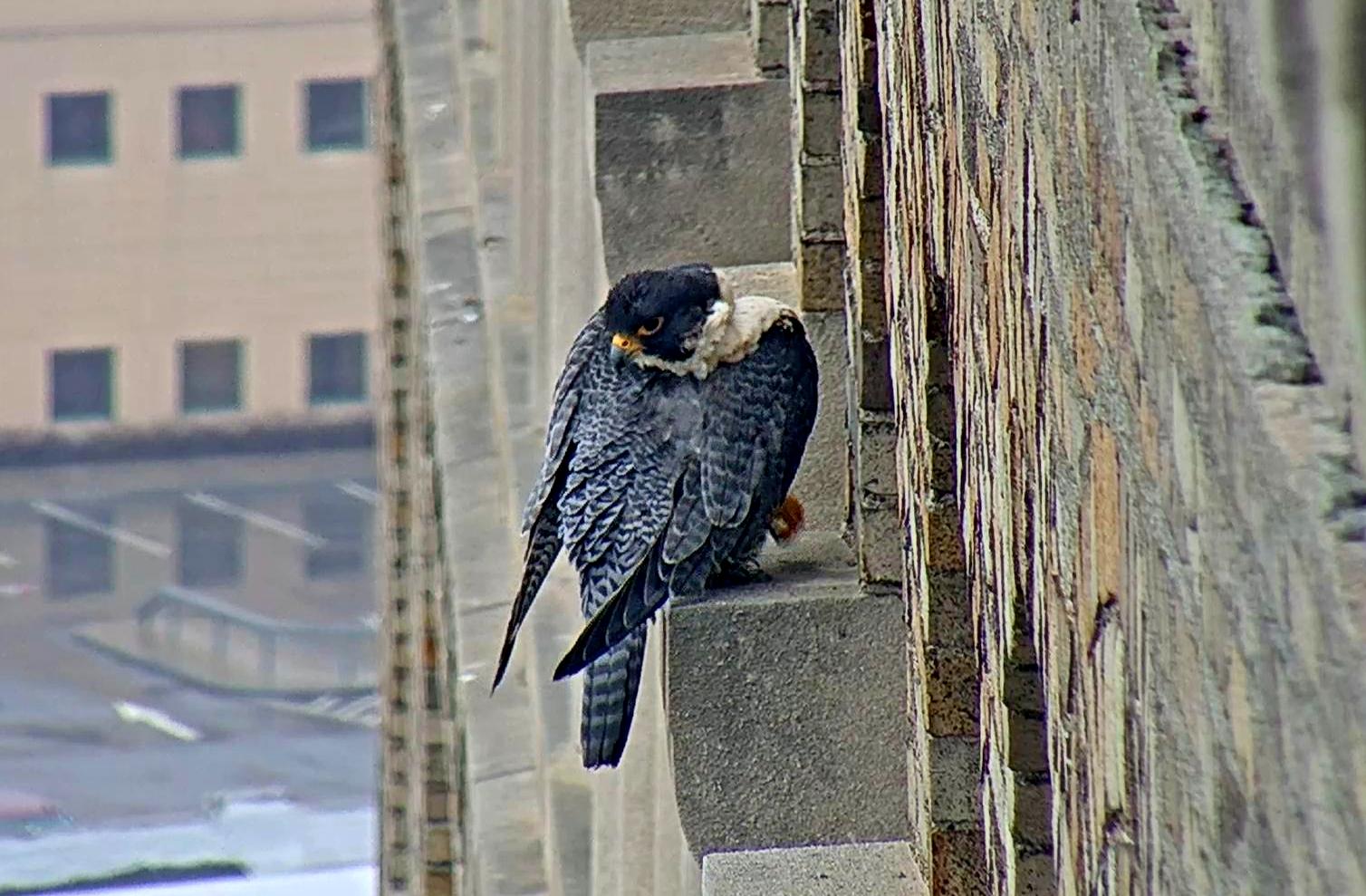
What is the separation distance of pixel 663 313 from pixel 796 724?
1.65 ft

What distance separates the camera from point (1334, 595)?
3.34 feet

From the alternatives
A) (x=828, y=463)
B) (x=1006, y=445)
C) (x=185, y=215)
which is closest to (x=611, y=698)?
(x=828, y=463)

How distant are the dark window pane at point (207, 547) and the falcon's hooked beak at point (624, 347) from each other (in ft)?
66.5

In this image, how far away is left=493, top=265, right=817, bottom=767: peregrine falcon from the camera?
3.42 m

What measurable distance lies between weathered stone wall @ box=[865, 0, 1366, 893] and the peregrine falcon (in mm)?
1151

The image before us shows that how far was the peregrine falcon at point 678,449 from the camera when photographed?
3.42m

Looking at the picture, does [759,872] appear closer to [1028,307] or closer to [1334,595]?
[1028,307]

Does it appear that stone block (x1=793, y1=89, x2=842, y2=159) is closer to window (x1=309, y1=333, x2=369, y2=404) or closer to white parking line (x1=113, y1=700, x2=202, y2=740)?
white parking line (x1=113, y1=700, x2=202, y2=740)

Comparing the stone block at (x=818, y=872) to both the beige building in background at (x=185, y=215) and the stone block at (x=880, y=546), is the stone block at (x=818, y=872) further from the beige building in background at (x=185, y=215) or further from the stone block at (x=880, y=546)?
the beige building in background at (x=185, y=215)

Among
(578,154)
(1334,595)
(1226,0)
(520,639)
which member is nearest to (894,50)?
(1226,0)

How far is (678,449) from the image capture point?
11.3ft

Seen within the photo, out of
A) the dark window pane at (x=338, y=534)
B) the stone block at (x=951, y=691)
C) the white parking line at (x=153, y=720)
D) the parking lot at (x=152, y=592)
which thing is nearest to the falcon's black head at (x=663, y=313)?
the stone block at (x=951, y=691)

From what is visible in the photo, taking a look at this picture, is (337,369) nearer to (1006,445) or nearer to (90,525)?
(90,525)

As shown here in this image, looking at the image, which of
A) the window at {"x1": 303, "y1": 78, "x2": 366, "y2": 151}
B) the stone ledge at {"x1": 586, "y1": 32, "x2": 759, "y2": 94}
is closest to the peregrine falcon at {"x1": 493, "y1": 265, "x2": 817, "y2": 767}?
the stone ledge at {"x1": 586, "y1": 32, "x2": 759, "y2": 94}
